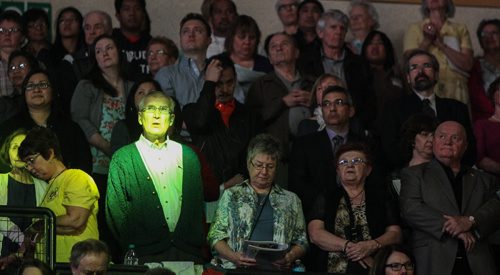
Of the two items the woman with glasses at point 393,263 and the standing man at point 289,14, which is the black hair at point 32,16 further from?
the woman with glasses at point 393,263

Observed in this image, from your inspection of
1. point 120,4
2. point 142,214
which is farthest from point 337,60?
point 142,214

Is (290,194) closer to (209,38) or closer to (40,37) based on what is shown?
(209,38)

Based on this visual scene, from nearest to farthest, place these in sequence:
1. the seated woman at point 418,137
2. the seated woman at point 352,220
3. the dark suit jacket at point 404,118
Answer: the seated woman at point 352,220 < the seated woman at point 418,137 < the dark suit jacket at point 404,118

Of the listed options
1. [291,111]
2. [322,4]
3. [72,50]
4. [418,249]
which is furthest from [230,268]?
[322,4]

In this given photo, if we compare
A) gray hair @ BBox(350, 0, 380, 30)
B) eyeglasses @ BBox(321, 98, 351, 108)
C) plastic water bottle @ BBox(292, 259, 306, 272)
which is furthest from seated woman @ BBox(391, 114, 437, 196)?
gray hair @ BBox(350, 0, 380, 30)

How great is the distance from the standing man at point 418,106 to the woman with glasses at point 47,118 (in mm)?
2486

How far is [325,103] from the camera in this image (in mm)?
11797

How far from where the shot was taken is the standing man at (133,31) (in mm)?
13398

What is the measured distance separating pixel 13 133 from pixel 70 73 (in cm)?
177

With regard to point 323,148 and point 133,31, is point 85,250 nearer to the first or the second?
point 323,148

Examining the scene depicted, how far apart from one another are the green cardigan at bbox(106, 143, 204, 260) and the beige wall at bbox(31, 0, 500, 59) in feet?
14.8

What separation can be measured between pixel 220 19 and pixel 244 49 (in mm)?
768

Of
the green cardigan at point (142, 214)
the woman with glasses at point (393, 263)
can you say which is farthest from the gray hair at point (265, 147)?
the woman with glasses at point (393, 263)

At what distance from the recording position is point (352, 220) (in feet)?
35.2
